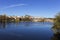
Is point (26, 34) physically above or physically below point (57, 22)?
below

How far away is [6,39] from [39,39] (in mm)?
6567

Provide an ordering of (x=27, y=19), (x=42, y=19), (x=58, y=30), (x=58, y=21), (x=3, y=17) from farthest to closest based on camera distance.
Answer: (x=42, y=19) → (x=27, y=19) → (x=3, y=17) → (x=58, y=30) → (x=58, y=21)

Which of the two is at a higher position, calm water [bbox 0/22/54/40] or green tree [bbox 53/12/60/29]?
green tree [bbox 53/12/60/29]

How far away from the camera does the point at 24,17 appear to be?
132125 mm

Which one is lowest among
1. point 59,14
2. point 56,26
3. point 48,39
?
point 48,39

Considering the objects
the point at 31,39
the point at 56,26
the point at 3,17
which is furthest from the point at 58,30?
the point at 3,17

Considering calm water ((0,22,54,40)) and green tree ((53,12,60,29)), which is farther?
green tree ((53,12,60,29))

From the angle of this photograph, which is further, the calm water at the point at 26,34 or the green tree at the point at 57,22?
the green tree at the point at 57,22

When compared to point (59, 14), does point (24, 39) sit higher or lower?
lower

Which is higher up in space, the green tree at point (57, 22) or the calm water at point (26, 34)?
the green tree at point (57, 22)

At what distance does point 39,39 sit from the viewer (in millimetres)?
27125

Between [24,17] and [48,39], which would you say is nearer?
[48,39]

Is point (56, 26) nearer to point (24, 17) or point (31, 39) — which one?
point (31, 39)

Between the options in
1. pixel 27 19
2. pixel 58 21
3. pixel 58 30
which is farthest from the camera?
pixel 27 19
